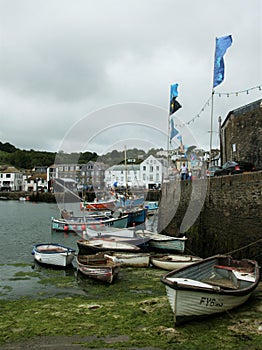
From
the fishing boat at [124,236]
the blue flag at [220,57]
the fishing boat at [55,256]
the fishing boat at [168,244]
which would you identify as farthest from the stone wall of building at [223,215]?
the fishing boat at [55,256]

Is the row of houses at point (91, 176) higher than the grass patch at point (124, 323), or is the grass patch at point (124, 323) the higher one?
the row of houses at point (91, 176)

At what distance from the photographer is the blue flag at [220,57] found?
685 inches

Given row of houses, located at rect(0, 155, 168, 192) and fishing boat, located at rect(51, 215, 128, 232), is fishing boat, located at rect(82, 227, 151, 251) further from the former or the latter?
row of houses, located at rect(0, 155, 168, 192)

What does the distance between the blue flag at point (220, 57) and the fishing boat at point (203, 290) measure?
11.2 meters

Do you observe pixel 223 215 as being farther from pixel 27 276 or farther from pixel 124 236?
pixel 27 276

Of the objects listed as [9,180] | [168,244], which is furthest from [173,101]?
[9,180]

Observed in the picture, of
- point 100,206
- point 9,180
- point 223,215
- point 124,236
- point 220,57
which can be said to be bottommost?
point 124,236

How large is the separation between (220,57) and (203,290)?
13.5 m

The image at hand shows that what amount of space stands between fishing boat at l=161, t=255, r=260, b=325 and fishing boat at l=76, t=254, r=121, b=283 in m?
3.65

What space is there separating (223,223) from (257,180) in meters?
3.10

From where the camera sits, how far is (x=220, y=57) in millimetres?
17609

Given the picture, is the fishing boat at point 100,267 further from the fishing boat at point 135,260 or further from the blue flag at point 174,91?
the blue flag at point 174,91

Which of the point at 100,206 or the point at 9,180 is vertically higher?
the point at 9,180

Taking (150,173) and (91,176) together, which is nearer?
(91,176)
